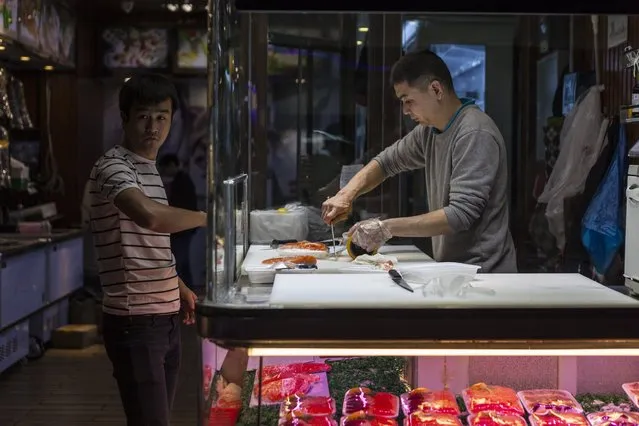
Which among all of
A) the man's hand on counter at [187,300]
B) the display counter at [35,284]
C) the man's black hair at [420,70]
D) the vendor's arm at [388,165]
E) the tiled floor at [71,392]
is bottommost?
the tiled floor at [71,392]

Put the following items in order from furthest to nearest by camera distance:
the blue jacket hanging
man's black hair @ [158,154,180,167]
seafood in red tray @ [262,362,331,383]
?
man's black hair @ [158,154,180,167], the blue jacket hanging, seafood in red tray @ [262,362,331,383]

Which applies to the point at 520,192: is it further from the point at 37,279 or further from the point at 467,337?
the point at 467,337

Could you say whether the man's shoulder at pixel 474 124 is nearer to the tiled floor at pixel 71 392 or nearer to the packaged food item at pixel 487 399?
the packaged food item at pixel 487 399

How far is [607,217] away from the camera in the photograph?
4852 millimetres

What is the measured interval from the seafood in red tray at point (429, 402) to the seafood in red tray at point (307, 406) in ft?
0.64

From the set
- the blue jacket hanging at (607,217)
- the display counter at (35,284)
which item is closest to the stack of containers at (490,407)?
the blue jacket hanging at (607,217)

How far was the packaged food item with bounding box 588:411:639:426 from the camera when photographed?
7.59 ft

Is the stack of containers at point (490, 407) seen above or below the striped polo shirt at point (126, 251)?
below

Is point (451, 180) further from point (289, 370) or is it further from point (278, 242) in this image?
point (289, 370)

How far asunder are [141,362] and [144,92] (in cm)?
88

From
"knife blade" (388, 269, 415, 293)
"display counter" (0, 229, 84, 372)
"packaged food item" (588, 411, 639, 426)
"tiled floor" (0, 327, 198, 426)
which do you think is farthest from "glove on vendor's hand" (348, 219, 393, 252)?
"display counter" (0, 229, 84, 372)

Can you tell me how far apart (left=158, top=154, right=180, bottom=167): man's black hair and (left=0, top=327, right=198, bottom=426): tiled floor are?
2700mm

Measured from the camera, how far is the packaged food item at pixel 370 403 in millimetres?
2324

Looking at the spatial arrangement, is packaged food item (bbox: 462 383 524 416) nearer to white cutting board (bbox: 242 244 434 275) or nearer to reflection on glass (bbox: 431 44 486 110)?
white cutting board (bbox: 242 244 434 275)
